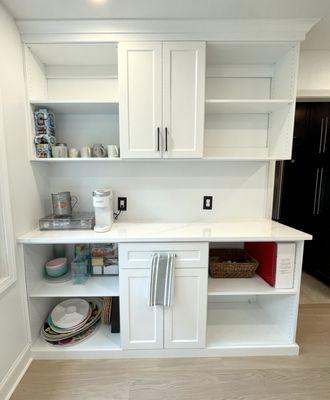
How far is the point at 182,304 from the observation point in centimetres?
162

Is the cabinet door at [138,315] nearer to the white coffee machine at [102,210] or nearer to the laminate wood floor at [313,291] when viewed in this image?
the white coffee machine at [102,210]

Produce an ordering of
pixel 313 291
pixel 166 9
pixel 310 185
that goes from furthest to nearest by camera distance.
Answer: pixel 310 185 < pixel 313 291 < pixel 166 9

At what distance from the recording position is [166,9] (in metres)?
1.46

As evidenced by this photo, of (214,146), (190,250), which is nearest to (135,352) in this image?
(190,250)

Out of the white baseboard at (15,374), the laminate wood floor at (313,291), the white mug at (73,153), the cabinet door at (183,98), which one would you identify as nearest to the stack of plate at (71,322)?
the white baseboard at (15,374)

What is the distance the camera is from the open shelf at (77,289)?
1.64m

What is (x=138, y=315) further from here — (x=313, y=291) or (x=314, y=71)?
(x=314, y=71)

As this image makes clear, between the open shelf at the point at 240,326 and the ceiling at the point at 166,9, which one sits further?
the open shelf at the point at 240,326

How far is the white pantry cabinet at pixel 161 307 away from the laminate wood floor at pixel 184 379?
142 millimetres

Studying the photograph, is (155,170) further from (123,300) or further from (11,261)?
(11,261)

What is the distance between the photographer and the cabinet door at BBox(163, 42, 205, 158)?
1587 mm

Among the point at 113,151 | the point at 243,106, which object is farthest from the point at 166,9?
the point at 113,151

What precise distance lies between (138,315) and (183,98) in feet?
5.19

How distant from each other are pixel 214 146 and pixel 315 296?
2.05m
